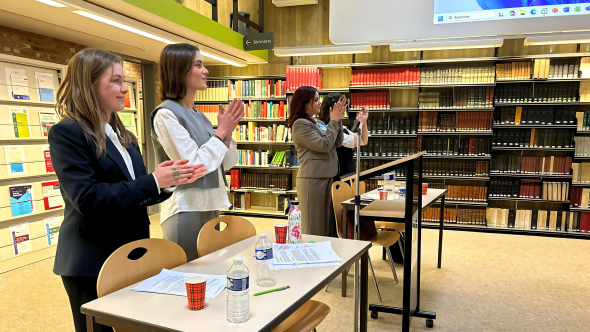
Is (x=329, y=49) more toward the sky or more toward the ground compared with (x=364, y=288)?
more toward the sky

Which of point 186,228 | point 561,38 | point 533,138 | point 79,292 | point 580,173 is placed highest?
point 561,38

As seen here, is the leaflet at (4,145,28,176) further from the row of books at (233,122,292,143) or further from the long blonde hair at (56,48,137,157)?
the long blonde hair at (56,48,137,157)

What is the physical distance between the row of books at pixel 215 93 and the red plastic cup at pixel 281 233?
4728mm

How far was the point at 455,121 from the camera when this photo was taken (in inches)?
208

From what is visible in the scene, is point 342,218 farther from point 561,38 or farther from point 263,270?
point 561,38

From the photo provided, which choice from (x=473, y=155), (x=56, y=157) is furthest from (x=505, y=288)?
(x=56, y=157)

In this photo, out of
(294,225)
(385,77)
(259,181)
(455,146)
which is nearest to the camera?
(294,225)

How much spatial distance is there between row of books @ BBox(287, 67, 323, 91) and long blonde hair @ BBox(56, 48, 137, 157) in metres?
4.44

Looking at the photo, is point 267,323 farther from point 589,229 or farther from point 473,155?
point 589,229

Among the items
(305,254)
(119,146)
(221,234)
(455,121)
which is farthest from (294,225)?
(455,121)

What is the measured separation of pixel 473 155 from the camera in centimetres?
520

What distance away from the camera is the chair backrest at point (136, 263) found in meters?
1.35

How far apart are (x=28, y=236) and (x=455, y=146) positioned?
5341 millimetres

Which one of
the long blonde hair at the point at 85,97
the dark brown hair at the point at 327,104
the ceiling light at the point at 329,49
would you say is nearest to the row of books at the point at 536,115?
the ceiling light at the point at 329,49
